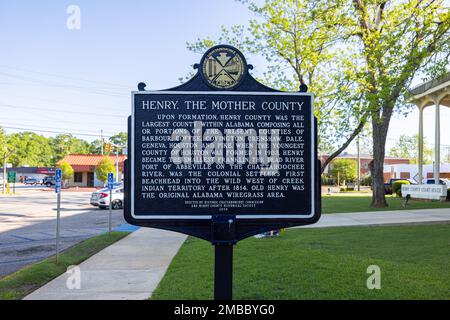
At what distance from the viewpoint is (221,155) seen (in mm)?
4336

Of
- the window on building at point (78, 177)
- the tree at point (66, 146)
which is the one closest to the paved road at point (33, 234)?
the window on building at point (78, 177)

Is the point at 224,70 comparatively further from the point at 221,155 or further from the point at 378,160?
the point at 378,160

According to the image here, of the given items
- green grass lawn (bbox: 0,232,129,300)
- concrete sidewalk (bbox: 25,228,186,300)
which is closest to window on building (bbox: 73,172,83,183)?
concrete sidewalk (bbox: 25,228,186,300)

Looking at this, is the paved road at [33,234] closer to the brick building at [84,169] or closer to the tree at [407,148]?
the brick building at [84,169]

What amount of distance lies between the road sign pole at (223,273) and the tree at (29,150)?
83.7 m

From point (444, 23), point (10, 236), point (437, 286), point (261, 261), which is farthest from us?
point (10, 236)


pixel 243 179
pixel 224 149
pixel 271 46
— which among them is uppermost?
pixel 271 46

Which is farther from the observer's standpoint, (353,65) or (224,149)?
(353,65)

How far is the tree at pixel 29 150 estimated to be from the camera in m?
89.7

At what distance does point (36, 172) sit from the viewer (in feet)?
302

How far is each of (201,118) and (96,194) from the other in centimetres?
2186

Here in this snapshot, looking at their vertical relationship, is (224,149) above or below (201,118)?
below
